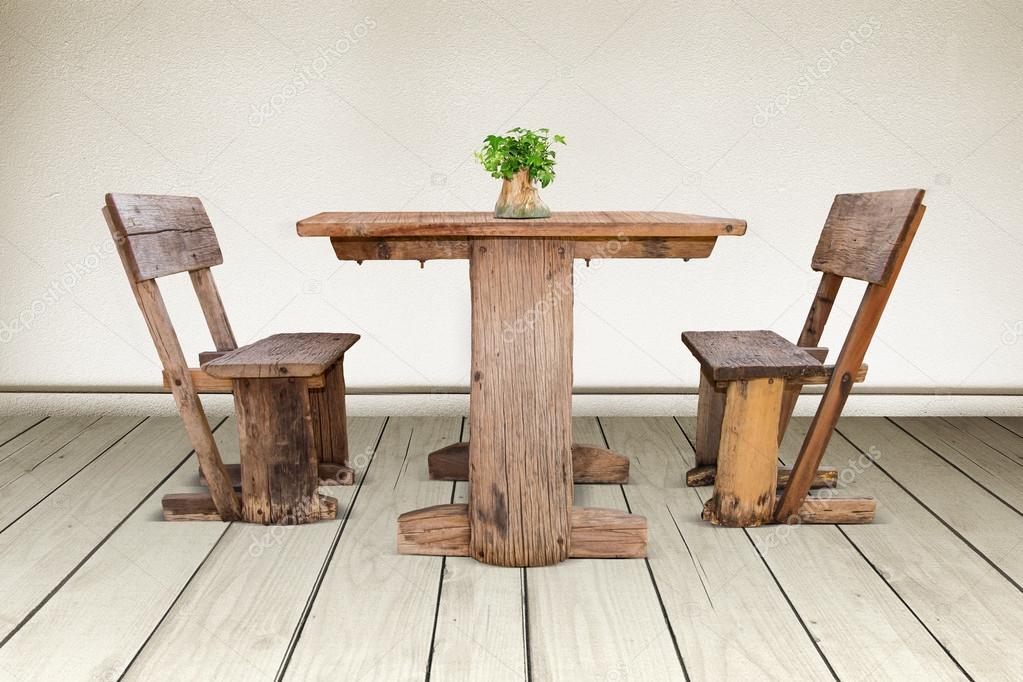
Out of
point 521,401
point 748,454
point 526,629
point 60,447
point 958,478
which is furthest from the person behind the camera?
point 60,447

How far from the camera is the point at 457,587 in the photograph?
1897 mm

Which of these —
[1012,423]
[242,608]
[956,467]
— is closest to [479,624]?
[242,608]

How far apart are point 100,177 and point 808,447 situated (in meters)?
2.71

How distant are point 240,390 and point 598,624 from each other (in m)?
1.06

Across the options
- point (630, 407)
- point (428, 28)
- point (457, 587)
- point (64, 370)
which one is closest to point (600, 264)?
point (630, 407)

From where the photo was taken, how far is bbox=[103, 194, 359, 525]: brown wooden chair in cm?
208

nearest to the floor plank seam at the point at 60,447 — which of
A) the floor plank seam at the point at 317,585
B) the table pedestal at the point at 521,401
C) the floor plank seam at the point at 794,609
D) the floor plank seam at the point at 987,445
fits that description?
the floor plank seam at the point at 317,585

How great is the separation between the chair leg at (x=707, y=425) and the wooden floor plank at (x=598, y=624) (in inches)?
25.3

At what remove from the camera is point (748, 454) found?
2.18 metres

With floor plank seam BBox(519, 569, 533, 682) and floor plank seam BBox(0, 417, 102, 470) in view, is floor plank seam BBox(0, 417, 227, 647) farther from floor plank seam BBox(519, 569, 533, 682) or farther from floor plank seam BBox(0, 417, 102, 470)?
floor plank seam BBox(519, 569, 533, 682)

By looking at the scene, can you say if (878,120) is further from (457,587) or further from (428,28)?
(457,587)

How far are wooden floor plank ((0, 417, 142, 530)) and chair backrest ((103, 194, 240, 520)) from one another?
60 cm

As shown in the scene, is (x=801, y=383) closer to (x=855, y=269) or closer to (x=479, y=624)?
(x=855, y=269)

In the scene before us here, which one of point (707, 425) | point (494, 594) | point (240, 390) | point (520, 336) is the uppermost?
point (520, 336)
